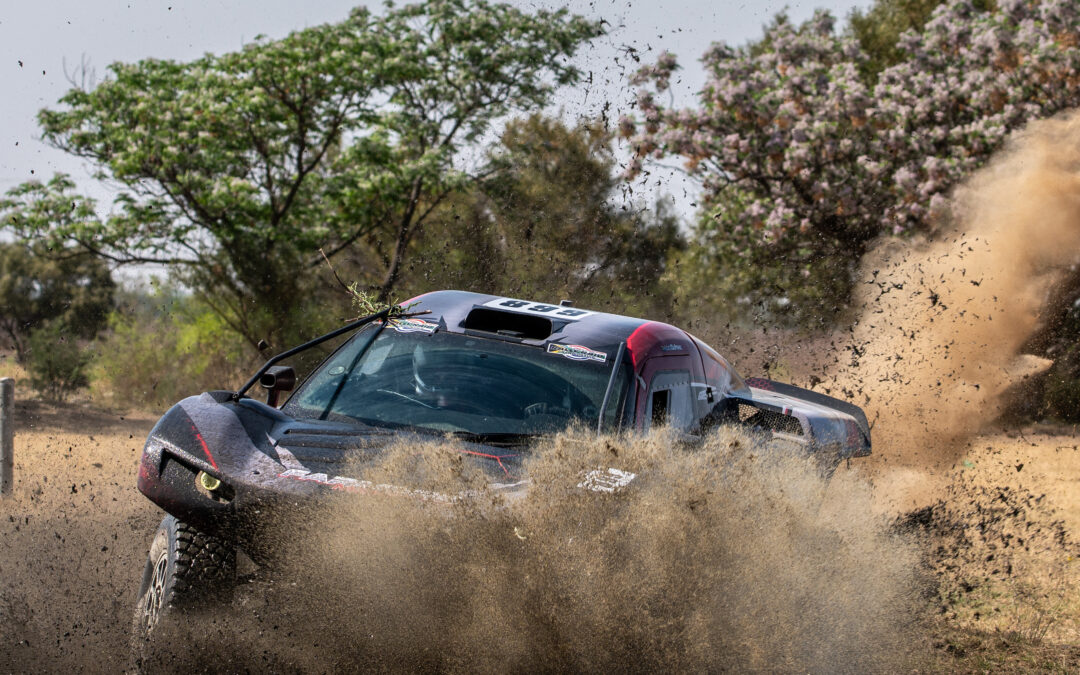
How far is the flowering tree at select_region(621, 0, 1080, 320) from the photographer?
16.2 metres

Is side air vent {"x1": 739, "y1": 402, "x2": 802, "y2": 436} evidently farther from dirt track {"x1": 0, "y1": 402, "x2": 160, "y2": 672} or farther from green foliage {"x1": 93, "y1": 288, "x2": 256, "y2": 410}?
green foliage {"x1": 93, "y1": 288, "x2": 256, "y2": 410}

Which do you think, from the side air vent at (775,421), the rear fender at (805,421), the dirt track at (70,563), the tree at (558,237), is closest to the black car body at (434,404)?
the rear fender at (805,421)

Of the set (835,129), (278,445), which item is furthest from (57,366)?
(278,445)

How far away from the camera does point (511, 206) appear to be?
1836 centimetres

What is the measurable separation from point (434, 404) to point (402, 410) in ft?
0.52

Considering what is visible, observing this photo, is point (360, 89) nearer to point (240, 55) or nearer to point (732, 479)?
point (240, 55)

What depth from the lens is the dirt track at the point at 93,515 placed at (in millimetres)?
4793

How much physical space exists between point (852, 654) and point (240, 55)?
1835 centimetres

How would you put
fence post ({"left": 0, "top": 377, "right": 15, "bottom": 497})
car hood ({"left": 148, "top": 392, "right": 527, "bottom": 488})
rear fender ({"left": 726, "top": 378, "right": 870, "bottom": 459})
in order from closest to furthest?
car hood ({"left": 148, "top": 392, "right": 527, "bottom": 488}), rear fender ({"left": 726, "top": 378, "right": 870, "bottom": 459}), fence post ({"left": 0, "top": 377, "right": 15, "bottom": 497})

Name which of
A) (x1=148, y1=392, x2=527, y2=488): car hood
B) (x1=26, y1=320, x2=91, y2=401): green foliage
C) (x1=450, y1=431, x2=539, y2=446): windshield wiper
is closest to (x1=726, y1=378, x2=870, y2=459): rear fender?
(x1=450, y1=431, x2=539, y2=446): windshield wiper

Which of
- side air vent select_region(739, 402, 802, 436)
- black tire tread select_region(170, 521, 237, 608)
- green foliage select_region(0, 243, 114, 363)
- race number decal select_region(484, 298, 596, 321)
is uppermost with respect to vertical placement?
race number decal select_region(484, 298, 596, 321)

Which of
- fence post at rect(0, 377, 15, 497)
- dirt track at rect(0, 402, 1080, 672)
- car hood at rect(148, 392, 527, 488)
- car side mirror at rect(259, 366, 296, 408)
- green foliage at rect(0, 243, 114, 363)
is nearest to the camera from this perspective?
car hood at rect(148, 392, 527, 488)

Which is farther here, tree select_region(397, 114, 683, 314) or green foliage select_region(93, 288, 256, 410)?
green foliage select_region(93, 288, 256, 410)

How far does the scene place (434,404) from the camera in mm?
4957
